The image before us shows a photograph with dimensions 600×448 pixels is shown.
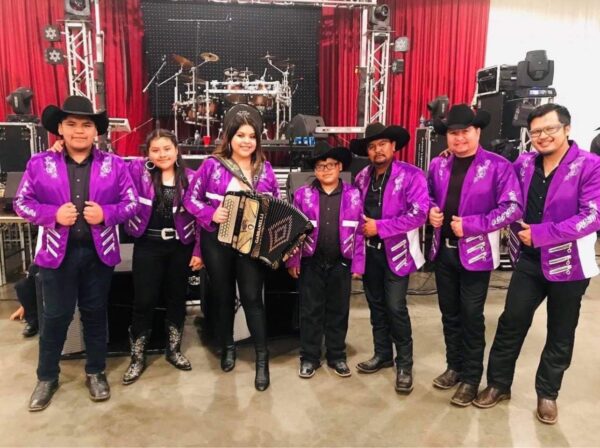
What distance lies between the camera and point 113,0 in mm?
6551

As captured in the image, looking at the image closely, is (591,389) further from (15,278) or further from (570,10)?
(570,10)

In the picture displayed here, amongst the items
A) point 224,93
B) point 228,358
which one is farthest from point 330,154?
point 224,93

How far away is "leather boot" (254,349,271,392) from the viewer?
273 centimetres

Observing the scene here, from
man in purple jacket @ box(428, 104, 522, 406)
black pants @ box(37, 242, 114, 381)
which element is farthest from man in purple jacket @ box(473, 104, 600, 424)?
black pants @ box(37, 242, 114, 381)

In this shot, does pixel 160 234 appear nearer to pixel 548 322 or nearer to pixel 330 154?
pixel 330 154

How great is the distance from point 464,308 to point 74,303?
205cm

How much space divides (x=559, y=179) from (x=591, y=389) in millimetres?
1393

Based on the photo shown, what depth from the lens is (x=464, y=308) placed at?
2.54m

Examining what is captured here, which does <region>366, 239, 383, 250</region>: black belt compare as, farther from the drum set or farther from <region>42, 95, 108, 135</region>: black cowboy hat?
the drum set

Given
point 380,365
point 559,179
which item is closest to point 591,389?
point 380,365

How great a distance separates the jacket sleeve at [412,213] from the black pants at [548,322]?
0.54 metres

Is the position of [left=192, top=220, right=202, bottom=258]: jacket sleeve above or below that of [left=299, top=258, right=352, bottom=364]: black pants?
above

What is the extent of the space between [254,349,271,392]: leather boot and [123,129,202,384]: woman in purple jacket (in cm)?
64

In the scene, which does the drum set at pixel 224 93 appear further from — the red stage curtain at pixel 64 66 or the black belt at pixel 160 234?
the black belt at pixel 160 234
